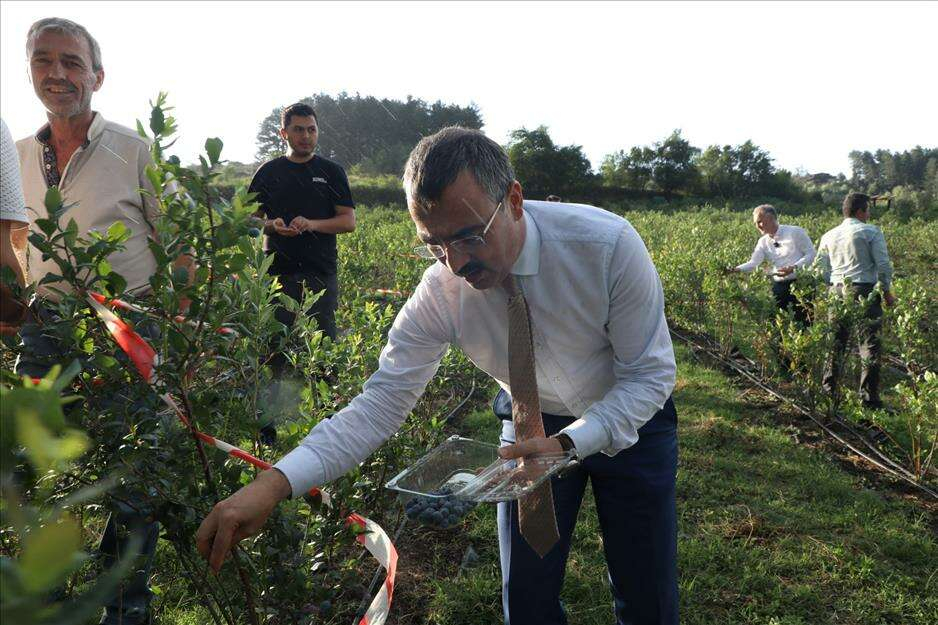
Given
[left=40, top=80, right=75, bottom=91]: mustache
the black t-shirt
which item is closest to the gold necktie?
[left=40, top=80, right=75, bottom=91]: mustache

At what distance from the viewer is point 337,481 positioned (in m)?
2.31

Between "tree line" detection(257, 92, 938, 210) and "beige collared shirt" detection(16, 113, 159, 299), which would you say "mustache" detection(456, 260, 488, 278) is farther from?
"tree line" detection(257, 92, 938, 210)

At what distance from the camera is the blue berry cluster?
167 centimetres

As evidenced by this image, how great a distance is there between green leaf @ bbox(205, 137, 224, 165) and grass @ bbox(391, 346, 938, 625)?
231 centimetres

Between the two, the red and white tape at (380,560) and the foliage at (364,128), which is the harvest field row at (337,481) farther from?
the foliage at (364,128)

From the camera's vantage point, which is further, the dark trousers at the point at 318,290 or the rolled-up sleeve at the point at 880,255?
the rolled-up sleeve at the point at 880,255

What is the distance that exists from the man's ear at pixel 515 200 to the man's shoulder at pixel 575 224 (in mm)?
148

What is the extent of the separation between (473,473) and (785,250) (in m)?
6.95

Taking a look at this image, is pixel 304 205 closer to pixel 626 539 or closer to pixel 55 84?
pixel 55 84

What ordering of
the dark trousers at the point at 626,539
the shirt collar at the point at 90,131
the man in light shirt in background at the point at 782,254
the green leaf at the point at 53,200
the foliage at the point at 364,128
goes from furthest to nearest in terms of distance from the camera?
the foliage at the point at 364,128 < the man in light shirt in background at the point at 782,254 < the shirt collar at the point at 90,131 < the dark trousers at the point at 626,539 < the green leaf at the point at 53,200

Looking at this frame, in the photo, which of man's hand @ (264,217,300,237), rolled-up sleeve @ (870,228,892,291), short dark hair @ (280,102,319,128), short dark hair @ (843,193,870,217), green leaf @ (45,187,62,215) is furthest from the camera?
short dark hair @ (843,193,870,217)

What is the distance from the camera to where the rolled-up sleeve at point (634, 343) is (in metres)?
1.91

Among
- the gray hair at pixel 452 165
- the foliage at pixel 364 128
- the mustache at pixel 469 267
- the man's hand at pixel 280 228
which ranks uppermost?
the foliage at pixel 364 128

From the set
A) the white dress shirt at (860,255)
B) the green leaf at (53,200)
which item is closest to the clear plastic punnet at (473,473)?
the green leaf at (53,200)
